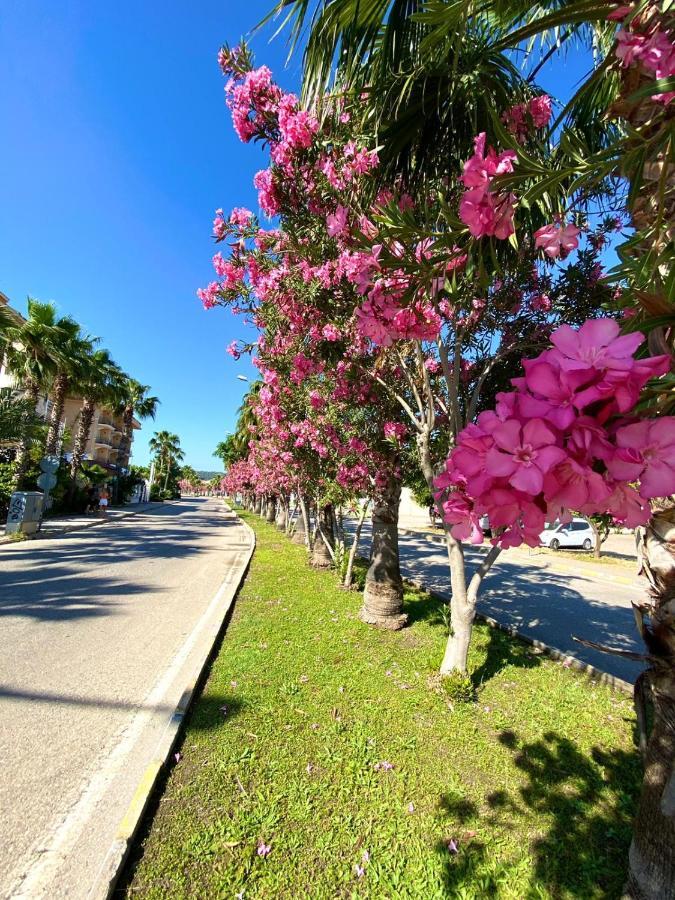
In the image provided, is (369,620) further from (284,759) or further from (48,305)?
(48,305)

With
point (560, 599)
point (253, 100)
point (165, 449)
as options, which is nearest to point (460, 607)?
point (253, 100)

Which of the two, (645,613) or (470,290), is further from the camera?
(470,290)

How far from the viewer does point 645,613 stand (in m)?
1.79

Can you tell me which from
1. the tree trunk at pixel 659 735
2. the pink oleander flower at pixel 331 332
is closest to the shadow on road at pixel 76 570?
the pink oleander flower at pixel 331 332

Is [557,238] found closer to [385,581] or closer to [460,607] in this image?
[460,607]

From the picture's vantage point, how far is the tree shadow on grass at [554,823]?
2.45 metres

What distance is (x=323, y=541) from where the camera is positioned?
481 inches

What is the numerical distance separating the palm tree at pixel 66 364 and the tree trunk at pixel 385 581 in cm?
1806

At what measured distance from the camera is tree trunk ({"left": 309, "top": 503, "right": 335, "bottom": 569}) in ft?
38.5

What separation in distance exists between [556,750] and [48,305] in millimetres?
22331

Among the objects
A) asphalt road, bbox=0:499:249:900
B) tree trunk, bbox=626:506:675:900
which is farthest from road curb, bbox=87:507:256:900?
tree trunk, bbox=626:506:675:900

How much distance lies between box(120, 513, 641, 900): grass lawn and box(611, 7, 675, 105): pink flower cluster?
A: 3755mm

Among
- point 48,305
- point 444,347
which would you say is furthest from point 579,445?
point 48,305

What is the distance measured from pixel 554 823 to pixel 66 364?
884 inches
